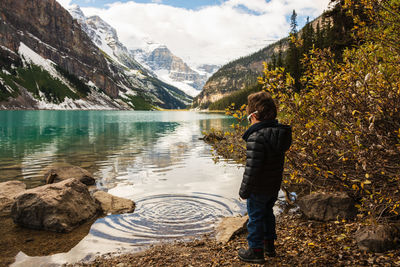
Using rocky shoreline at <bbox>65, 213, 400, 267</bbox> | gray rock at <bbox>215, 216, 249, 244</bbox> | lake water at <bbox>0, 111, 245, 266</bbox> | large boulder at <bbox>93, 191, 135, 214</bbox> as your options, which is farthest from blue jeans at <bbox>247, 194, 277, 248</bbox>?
large boulder at <bbox>93, 191, 135, 214</bbox>

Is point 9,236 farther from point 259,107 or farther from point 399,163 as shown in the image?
point 399,163

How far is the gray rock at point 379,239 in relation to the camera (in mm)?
6000

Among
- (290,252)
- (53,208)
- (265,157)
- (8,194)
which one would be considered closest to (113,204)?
(53,208)

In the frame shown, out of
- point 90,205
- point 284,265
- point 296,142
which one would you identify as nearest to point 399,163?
point 296,142

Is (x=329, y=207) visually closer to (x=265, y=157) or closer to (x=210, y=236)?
(x=210, y=236)

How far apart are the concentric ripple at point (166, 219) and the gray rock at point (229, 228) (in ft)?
2.47

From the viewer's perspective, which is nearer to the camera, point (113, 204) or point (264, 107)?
point (264, 107)

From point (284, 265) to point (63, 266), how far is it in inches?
230

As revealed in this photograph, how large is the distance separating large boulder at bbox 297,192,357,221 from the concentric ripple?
10.1 feet

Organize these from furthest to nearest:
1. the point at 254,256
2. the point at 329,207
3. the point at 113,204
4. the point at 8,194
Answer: the point at 8,194 → the point at 113,204 → the point at 329,207 → the point at 254,256

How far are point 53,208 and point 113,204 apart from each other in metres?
2.46

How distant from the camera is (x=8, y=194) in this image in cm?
1288

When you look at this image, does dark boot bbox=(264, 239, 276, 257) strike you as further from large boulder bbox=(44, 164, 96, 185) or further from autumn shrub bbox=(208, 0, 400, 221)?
large boulder bbox=(44, 164, 96, 185)

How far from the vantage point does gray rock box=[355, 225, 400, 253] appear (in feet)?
19.7
